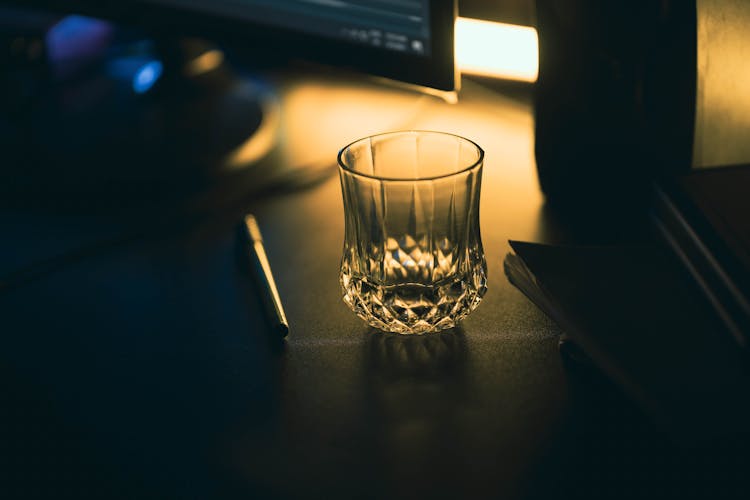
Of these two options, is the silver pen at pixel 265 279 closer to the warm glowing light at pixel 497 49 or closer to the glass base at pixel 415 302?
the glass base at pixel 415 302

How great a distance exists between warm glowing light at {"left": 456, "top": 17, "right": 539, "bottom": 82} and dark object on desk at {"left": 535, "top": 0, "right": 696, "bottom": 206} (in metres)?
0.14

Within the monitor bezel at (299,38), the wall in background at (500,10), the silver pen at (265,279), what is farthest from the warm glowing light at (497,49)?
the silver pen at (265,279)

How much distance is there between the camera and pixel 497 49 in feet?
2.30

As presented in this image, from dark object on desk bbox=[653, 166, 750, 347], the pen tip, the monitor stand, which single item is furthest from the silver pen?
dark object on desk bbox=[653, 166, 750, 347]

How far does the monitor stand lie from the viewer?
0.67 m

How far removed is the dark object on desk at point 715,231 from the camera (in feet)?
1.23

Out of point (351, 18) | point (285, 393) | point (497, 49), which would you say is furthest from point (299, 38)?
point (285, 393)

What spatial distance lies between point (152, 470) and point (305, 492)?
0.26ft

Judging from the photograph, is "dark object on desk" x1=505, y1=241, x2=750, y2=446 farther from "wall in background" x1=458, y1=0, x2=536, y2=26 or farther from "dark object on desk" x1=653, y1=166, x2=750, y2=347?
"wall in background" x1=458, y1=0, x2=536, y2=26

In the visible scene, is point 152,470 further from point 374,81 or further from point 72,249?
point 374,81

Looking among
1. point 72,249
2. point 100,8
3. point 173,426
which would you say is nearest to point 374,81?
point 100,8

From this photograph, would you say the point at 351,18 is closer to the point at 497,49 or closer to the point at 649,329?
the point at 497,49

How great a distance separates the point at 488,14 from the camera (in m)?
0.70

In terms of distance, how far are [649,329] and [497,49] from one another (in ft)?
1.24
